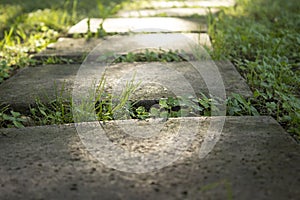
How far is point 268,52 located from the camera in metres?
2.38

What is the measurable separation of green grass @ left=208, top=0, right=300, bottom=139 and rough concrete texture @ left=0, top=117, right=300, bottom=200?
0.87 feet

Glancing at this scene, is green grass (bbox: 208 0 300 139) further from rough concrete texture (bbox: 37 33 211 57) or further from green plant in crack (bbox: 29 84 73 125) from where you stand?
green plant in crack (bbox: 29 84 73 125)

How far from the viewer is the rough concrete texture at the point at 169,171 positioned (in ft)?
3.17

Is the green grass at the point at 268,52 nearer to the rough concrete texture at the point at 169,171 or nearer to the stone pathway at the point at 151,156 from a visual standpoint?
the stone pathway at the point at 151,156

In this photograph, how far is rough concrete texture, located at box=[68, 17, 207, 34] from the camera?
3181 millimetres

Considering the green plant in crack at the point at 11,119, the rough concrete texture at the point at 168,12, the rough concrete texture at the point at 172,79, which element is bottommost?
the green plant in crack at the point at 11,119

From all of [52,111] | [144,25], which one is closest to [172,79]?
[52,111]

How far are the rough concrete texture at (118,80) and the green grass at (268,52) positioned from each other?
102 millimetres

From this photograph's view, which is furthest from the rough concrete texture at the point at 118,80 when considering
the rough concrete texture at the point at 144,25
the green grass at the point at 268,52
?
the rough concrete texture at the point at 144,25

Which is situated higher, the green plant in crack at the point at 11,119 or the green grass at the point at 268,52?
the green grass at the point at 268,52

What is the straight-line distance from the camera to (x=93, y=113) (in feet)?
4.92

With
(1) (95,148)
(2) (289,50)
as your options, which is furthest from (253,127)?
(2) (289,50)

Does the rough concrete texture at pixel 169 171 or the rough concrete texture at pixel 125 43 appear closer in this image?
the rough concrete texture at pixel 169 171

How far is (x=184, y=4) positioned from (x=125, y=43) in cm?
226
